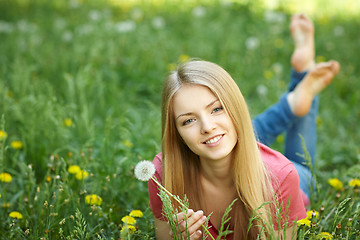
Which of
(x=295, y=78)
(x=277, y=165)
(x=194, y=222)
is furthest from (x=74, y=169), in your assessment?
(x=295, y=78)

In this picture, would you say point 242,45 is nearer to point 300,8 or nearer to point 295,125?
point 300,8

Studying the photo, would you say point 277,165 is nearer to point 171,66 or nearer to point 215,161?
point 215,161

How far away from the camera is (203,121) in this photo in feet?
4.60

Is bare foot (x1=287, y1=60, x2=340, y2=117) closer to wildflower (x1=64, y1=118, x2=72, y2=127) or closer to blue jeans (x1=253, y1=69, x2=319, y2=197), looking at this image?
blue jeans (x1=253, y1=69, x2=319, y2=197)

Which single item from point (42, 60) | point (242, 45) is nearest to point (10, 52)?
point (42, 60)

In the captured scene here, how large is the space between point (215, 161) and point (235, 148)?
0.27ft

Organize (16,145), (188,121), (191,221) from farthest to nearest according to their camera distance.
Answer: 1. (16,145)
2. (188,121)
3. (191,221)

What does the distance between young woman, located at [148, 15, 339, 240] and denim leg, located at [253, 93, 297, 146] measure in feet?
2.09

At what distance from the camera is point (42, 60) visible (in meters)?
3.36

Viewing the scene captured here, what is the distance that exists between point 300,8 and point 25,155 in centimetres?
352

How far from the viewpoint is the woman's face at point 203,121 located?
4.66 feet

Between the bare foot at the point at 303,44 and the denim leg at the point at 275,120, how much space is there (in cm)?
23

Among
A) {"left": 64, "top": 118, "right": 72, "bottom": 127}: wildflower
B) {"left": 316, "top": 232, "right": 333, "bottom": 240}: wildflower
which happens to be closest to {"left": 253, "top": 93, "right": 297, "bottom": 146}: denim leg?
{"left": 316, "top": 232, "right": 333, "bottom": 240}: wildflower

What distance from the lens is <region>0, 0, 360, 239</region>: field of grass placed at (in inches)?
68.1
